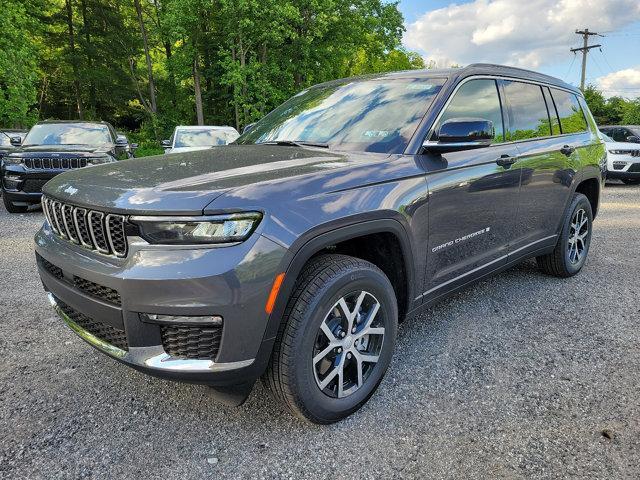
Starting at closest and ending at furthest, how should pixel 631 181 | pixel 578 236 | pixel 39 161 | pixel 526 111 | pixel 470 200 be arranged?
pixel 470 200, pixel 526 111, pixel 578 236, pixel 39 161, pixel 631 181

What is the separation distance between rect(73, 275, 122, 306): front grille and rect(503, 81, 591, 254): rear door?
2.84 metres

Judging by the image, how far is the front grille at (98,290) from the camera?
195cm

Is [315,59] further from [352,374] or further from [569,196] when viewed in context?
[352,374]

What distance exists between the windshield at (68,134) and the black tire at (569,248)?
26.8ft

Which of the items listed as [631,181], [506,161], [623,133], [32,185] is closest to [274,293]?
[506,161]

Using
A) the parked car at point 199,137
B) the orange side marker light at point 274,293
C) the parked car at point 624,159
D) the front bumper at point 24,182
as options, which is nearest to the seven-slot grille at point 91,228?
the orange side marker light at point 274,293

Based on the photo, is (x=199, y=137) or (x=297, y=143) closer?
(x=297, y=143)

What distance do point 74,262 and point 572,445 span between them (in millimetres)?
2439

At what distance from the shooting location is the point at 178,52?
25.9 m

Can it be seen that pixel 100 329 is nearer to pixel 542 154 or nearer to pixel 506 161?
pixel 506 161

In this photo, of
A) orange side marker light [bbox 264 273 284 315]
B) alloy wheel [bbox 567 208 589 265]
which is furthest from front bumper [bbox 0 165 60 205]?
alloy wheel [bbox 567 208 589 265]

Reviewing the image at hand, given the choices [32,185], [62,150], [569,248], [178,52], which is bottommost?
[569,248]

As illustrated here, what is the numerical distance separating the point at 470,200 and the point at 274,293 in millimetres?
1616

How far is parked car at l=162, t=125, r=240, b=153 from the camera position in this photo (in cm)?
1126
